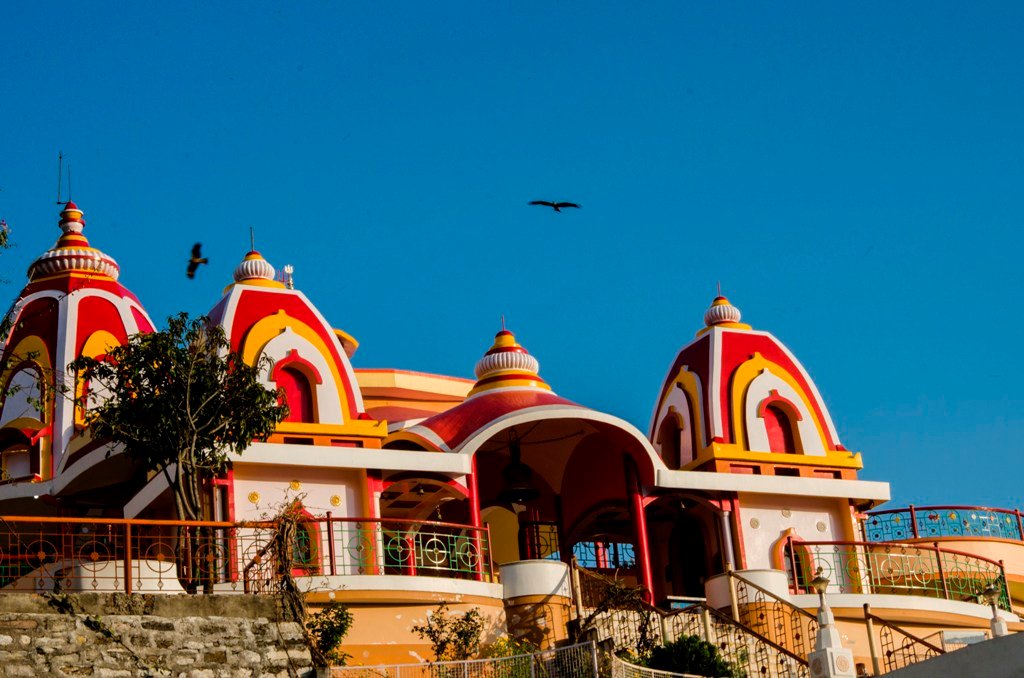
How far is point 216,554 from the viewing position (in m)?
19.3

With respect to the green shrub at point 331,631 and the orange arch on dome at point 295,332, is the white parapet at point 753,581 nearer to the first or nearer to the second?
the orange arch on dome at point 295,332

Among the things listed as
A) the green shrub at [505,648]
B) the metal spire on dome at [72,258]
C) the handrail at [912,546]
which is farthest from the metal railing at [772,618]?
the metal spire on dome at [72,258]

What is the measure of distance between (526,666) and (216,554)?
3737mm

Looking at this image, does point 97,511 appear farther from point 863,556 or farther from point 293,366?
point 863,556

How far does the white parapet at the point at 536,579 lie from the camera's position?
2247 centimetres

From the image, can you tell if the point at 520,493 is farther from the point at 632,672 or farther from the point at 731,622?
the point at 632,672

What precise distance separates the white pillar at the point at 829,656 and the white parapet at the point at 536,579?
4.53 meters

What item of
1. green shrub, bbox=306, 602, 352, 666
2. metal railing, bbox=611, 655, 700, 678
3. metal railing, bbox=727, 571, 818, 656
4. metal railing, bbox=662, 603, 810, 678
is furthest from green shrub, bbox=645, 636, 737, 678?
green shrub, bbox=306, 602, 352, 666

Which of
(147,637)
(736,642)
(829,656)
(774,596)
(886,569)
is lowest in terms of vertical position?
(829,656)

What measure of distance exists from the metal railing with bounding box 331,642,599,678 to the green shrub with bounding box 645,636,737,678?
159 cm

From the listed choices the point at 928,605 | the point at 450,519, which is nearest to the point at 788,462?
the point at 928,605

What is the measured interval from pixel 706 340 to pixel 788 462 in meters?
2.78

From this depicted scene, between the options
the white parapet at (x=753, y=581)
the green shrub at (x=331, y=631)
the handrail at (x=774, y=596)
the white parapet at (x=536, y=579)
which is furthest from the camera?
the white parapet at (x=753, y=581)

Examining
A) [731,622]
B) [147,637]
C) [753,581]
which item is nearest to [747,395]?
[753,581]
